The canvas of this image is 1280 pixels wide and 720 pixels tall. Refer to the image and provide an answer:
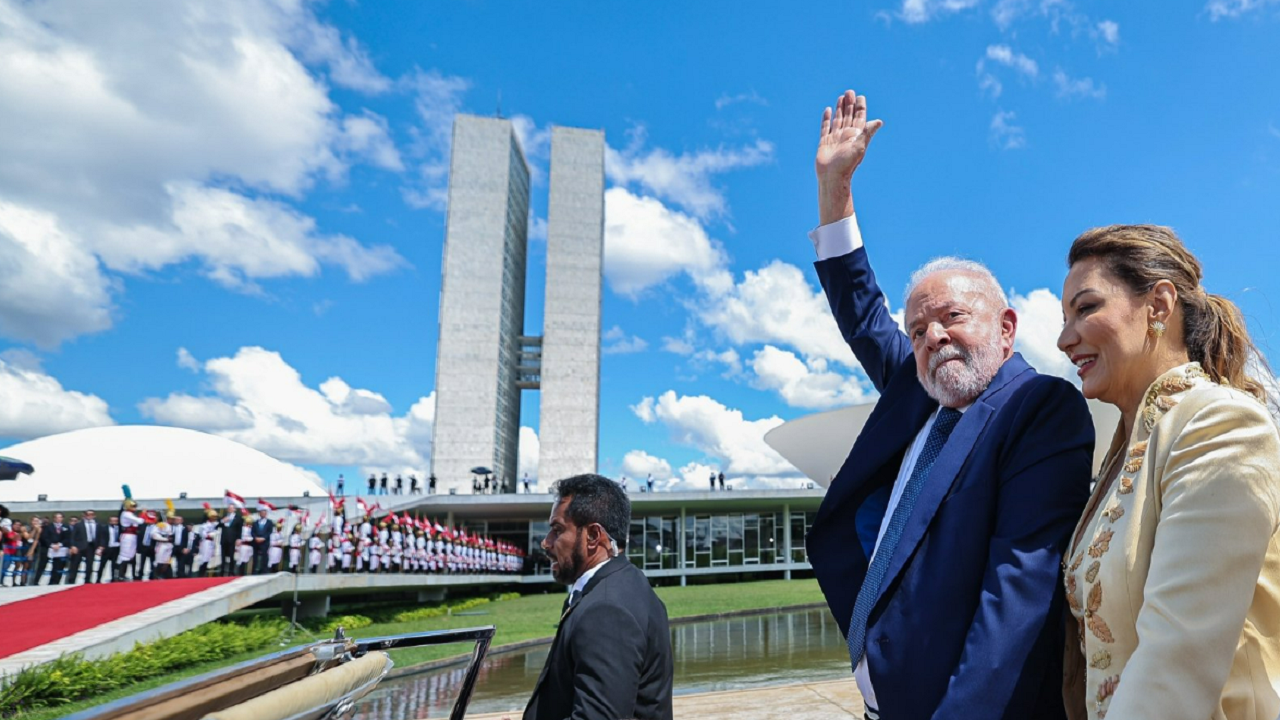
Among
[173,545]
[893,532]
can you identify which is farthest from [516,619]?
[893,532]

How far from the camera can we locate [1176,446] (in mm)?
1300

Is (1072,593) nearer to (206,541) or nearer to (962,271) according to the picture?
(962,271)

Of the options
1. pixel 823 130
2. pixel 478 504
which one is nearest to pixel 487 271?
pixel 478 504

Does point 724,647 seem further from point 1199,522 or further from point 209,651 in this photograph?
point 1199,522

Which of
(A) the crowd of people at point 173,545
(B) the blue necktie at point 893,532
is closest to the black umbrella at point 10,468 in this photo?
(A) the crowd of people at point 173,545

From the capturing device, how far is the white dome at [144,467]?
→ 2217 inches

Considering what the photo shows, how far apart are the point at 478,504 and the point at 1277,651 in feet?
130

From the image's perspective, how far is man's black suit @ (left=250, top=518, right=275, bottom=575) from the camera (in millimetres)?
17859

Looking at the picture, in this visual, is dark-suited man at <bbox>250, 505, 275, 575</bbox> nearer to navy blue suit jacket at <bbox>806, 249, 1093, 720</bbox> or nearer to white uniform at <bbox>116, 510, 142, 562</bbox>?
white uniform at <bbox>116, 510, 142, 562</bbox>

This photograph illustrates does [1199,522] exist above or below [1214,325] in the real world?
below

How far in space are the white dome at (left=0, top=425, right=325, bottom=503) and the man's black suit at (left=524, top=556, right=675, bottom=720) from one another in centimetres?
6064

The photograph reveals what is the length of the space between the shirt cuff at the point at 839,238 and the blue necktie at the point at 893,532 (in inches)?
26.3

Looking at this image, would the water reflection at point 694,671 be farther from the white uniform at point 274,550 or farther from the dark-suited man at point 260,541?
the dark-suited man at point 260,541

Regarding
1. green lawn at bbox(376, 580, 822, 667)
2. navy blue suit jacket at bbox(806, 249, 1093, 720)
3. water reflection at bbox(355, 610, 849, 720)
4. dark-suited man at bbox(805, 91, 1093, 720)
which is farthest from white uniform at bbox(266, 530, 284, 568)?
navy blue suit jacket at bbox(806, 249, 1093, 720)
